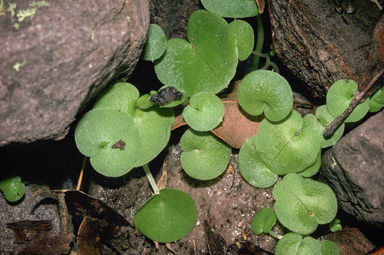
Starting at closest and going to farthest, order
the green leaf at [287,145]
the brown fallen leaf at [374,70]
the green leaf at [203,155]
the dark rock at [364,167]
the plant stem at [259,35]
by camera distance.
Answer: the dark rock at [364,167], the brown fallen leaf at [374,70], the green leaf at [287,145], the green leaf at [203,155], the plant stem at [259,35]

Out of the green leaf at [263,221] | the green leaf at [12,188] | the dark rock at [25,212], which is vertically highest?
the green leaf at [263,221]

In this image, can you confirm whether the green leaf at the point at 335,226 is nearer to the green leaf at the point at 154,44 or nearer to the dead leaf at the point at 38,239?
the green leaf at the point at 154,44

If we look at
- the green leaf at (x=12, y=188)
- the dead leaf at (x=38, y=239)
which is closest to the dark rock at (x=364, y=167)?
the dead leaf at (x=38, y=239)

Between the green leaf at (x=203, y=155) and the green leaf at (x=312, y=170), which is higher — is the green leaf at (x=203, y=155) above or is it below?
below

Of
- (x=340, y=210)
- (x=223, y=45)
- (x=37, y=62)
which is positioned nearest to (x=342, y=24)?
(x=223, y=45)

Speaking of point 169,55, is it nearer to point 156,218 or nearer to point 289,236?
point 156,218

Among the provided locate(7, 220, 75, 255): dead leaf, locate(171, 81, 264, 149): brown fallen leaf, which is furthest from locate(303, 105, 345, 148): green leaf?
locate(7, 220, 75, 255): dead leaf
